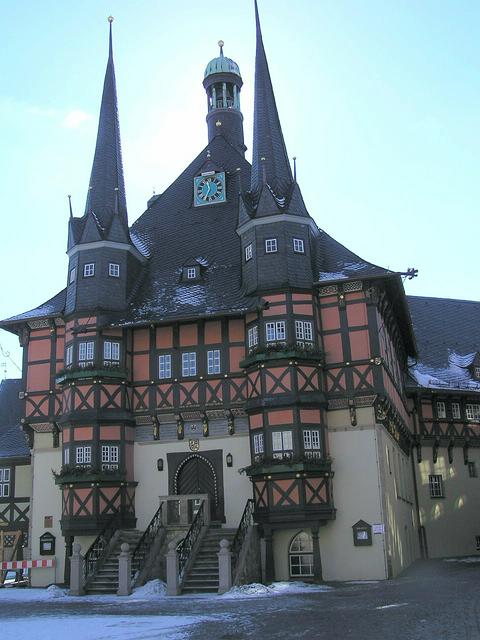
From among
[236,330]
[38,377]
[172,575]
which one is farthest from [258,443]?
[38,377]

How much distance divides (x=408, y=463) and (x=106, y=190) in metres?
21.5

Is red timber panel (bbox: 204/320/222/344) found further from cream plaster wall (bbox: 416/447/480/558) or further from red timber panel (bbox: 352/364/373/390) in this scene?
cream plaster wall (bbox: 416/447/480/558)

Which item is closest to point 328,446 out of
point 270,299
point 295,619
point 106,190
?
point 270,299

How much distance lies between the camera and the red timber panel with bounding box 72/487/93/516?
103 feet

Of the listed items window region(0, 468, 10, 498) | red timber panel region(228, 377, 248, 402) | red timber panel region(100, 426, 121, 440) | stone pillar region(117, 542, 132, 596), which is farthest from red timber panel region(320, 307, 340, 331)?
window region(0, 468, 10, 498)

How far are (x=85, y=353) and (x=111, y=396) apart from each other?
2072 mm

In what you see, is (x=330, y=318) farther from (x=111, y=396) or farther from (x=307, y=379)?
(x=111, y=396)

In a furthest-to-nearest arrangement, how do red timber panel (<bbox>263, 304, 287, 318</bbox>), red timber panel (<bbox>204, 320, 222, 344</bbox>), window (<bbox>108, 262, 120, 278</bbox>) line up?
1. window (<bbox>108, 262, 120, 278</bbox>)
2. red timber panel (<bbox>204, 320, 222, 344</bbox>)
3. red timber panel (<bbox>263, 304, 287, 318</bbox>)

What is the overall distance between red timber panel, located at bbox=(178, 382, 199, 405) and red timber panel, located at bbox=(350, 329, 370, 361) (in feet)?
21.6

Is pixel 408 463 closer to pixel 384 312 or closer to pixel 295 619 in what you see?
pixel 384 312

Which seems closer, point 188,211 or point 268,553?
point 268,553

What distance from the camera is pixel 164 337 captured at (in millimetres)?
34031

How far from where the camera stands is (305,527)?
1153 inches

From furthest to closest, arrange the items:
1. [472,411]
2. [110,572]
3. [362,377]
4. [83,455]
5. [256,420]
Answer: [472,411]
[83,455]
[362,377]
[256,420]
[110,572]
